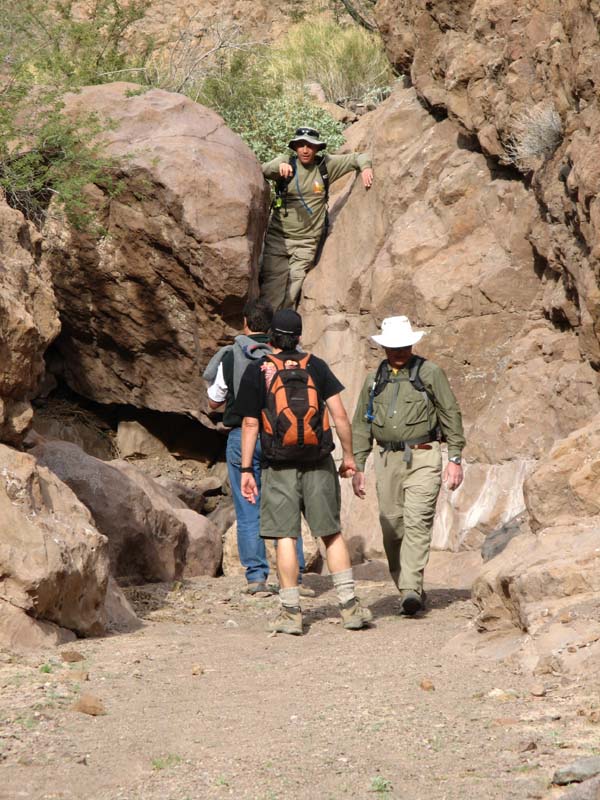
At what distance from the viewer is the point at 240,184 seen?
13.2m

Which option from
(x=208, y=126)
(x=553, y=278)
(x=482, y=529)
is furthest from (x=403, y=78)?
(x=482, y=529)

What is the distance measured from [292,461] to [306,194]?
24.2 feet

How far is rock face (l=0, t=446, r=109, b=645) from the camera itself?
622 centimetres

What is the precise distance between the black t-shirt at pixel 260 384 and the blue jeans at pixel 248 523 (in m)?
1.74

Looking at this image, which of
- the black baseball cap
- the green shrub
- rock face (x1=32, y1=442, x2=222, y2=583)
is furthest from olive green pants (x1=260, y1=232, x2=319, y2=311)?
the black baseball cap

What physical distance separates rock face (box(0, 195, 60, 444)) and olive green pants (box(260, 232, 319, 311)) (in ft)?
21.4

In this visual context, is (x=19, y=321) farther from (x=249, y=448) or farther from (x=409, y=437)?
(x=409, y=437)

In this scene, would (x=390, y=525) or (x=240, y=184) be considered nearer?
(x=390, y=525)

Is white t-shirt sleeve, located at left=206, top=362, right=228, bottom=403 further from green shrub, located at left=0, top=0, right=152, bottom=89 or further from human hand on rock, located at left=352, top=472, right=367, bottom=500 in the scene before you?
green shrub, located at left=0, top=0, right=152, bottom=89

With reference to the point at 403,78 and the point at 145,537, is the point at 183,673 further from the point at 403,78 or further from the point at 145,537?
the point at 403,78

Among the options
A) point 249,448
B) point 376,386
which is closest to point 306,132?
point 376,386

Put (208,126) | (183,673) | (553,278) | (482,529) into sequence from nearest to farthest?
(183,673) < (482,529) < (553,278) < (208,126)

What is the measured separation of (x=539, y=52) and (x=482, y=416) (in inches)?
146

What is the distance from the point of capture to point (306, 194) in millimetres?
13930
